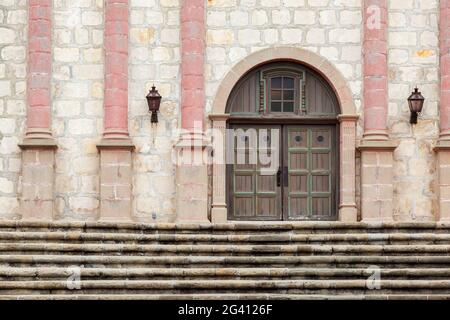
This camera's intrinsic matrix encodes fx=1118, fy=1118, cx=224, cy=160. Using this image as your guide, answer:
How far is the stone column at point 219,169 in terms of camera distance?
20359 millimetres

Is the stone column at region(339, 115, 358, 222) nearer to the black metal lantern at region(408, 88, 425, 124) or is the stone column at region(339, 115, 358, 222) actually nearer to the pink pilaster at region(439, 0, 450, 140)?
the black metal lantern at region(408, 88, 425, 124)

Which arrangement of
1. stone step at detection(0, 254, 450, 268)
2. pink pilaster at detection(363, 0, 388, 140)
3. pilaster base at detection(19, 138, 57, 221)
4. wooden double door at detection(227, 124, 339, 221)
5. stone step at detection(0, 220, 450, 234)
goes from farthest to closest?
wooden double door at detection(227, 124, 339, 221) < pink pilaster at detection(363, 0, 388, 140) < pilaster base at detection(19, 138, 57, 221) < stone step at detection(0, 220, 450, 234) < stone step at detection(0, 254, 450, 268)

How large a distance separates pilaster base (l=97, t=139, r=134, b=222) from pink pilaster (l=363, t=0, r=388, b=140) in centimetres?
441

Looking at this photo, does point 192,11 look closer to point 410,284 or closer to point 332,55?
point 332,55

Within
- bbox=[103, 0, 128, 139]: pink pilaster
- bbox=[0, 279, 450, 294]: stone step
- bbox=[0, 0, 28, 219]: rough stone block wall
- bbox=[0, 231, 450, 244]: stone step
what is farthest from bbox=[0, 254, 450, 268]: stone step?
bbox=[103, 0, 128, 139]: pink pilaster

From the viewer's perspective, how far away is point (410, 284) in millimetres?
17406

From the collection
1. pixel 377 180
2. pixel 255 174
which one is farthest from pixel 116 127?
pixel 377 180

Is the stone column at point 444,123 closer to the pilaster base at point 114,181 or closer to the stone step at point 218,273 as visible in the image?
the stone step at point 218,273

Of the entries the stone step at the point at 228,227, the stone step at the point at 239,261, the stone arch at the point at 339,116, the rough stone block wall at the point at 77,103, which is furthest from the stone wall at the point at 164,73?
the stone step at the point at 239,261

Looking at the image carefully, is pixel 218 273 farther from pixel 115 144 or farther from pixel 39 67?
pixel 39 67

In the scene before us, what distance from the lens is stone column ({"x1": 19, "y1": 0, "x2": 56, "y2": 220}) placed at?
20172 millimetres

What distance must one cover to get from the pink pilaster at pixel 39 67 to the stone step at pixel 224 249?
2458 mm
